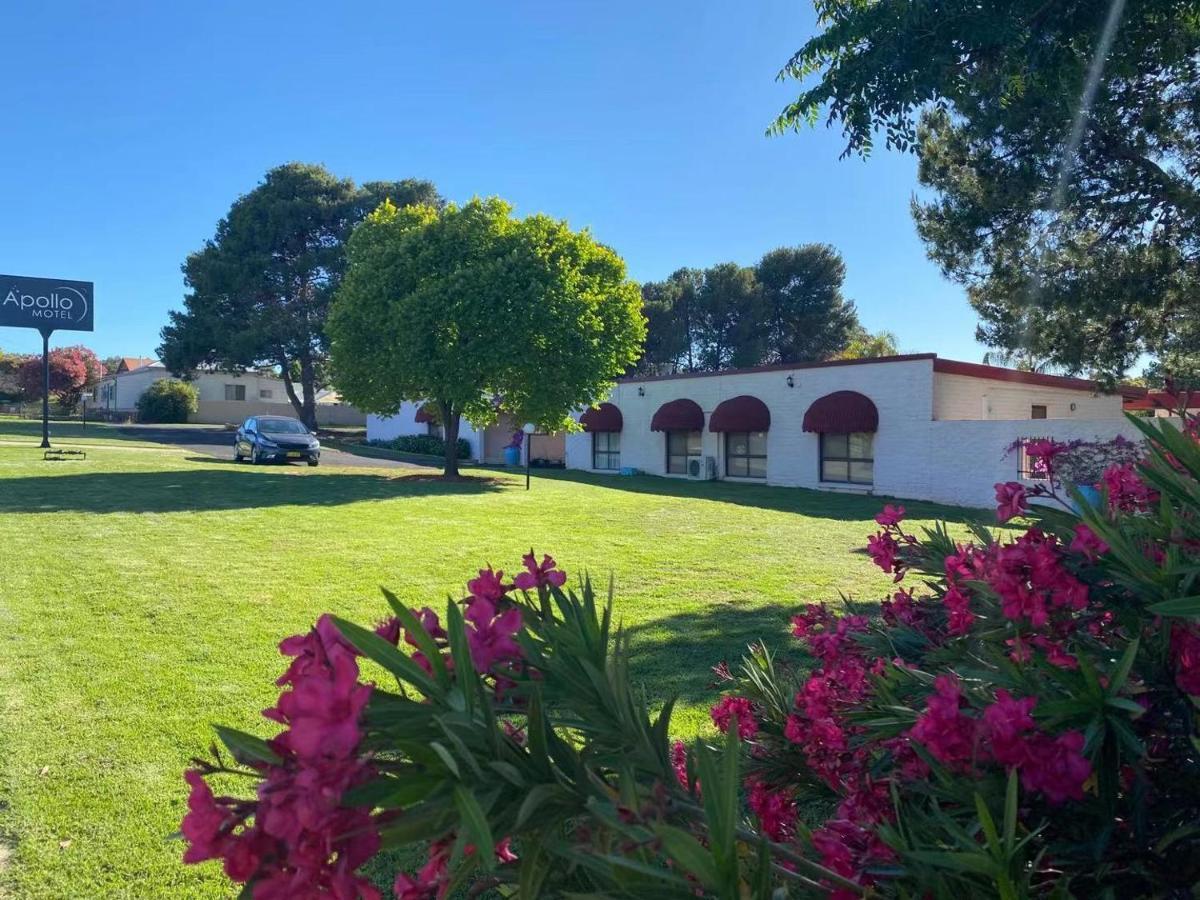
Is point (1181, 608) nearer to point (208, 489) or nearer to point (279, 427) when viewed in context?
point (208, 489)

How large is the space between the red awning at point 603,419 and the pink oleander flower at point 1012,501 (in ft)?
88.0

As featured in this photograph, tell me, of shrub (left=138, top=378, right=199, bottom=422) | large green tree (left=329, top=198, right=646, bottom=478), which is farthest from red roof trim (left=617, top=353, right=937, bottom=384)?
shrub (left=138, top=378, right=199, bottom=422)

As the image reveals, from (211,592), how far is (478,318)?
13.0 meters

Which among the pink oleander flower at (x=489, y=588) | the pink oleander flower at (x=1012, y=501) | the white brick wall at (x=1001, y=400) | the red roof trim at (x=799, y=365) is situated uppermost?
the red roof trim at (x=799, y=365)

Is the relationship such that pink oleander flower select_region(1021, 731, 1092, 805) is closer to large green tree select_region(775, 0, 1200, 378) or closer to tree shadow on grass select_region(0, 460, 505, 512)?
large green tree select_region(775, 0, 1200, 378)

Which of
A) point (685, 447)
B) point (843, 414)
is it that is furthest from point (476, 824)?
point (685, 447)

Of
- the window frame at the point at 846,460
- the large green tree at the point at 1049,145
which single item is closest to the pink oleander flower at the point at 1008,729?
the large green tree at the point at 1049,145

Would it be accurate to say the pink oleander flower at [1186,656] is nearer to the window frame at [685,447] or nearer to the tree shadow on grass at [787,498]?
the tree shadow on grass at [787,498]

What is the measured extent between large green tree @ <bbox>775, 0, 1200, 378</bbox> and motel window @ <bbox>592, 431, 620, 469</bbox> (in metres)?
16.5

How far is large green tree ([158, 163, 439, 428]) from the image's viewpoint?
136ft

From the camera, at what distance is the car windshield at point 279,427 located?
2357cm

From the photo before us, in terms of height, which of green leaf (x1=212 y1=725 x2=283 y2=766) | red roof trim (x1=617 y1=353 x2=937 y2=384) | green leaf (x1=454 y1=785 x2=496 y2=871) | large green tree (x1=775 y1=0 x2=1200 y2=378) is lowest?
green leaf (x1=454 y1=785 x2=496 y2=871)

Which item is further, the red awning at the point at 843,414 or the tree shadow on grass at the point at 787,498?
the red awning at the point at 843,414

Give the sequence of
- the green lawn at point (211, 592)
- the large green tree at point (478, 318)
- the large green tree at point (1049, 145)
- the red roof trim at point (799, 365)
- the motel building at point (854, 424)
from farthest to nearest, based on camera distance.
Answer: the red roof trim at point (799, 365)
the motel building at point (854, 424)
the large green tree at point (478, 318)
the large green tree at point (1049, 145)
the green lawn at point (211, 592)
